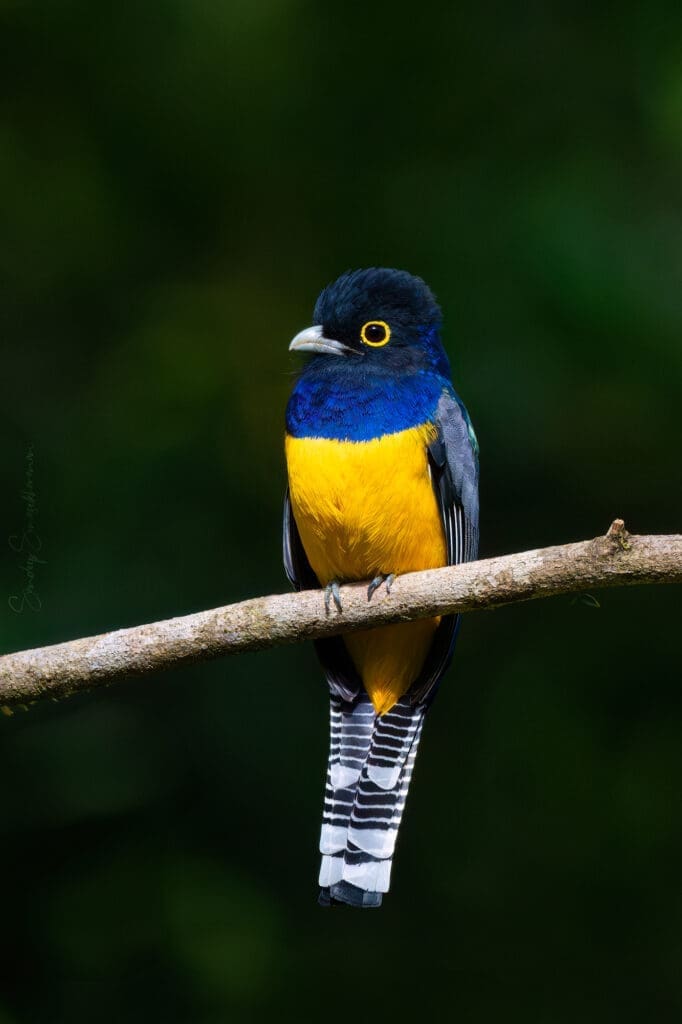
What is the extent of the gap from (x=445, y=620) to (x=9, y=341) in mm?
2533

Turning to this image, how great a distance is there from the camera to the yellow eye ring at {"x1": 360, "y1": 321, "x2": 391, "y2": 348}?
14.7 feet

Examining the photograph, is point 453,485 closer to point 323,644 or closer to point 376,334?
point 376,334

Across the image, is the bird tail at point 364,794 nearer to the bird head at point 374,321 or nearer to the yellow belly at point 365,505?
the yellow belly at point 365,505

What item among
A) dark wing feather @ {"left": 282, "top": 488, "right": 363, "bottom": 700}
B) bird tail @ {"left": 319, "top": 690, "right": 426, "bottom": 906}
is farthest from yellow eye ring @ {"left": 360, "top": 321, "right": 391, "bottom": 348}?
bird tail @ {"left": 319, "top": 690, "right": 426, "bottom": 906}

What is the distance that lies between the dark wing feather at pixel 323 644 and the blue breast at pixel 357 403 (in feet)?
1.46

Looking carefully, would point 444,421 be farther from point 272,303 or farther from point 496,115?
point 496,115

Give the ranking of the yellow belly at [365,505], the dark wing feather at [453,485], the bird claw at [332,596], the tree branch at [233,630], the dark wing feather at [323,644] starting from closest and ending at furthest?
the tree branch at [233,630], the bird claw at [332,596], the yellow belly at [365,505], the dark wing feather at [453,485], the dark wing feather at [323,644]

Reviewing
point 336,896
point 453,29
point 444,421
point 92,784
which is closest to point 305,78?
point 453,29

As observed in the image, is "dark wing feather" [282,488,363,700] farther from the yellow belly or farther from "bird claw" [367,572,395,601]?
"bird claw" [367,572,395,601]

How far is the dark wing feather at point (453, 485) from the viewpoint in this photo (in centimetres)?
431

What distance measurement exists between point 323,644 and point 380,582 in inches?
25.2

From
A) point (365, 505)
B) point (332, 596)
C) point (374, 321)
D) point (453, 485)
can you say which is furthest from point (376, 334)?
point (332, 596)

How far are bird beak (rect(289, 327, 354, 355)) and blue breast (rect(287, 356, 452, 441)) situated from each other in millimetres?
42

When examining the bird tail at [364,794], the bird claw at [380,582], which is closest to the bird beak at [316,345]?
the bird claw at [380,582]
